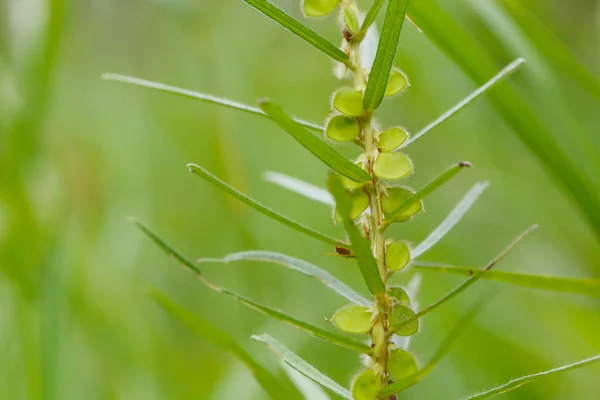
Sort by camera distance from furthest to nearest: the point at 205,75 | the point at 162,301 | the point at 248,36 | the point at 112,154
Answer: the point at 248,36 < the point at 112,154 < the point at 205,75 < the point at 162,301

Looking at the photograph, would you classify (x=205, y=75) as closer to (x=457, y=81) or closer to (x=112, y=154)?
(x=457, y=81)

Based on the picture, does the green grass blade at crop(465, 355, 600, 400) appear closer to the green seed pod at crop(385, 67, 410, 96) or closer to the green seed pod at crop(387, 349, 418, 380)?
the green seed pod at crop(387, 349, 418, 380)

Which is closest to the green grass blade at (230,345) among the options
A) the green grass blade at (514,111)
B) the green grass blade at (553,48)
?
the green grass blade at (514,111)

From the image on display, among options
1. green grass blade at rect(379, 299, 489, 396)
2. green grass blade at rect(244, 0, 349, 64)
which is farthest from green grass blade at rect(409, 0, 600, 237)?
green grass blade at rect(379, 299, 489, 396)

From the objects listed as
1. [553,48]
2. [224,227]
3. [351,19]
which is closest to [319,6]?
[351,19]

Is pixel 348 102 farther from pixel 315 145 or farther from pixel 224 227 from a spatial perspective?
pixel 224 227

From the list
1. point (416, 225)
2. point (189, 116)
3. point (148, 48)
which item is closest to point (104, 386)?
point (416, 225)
